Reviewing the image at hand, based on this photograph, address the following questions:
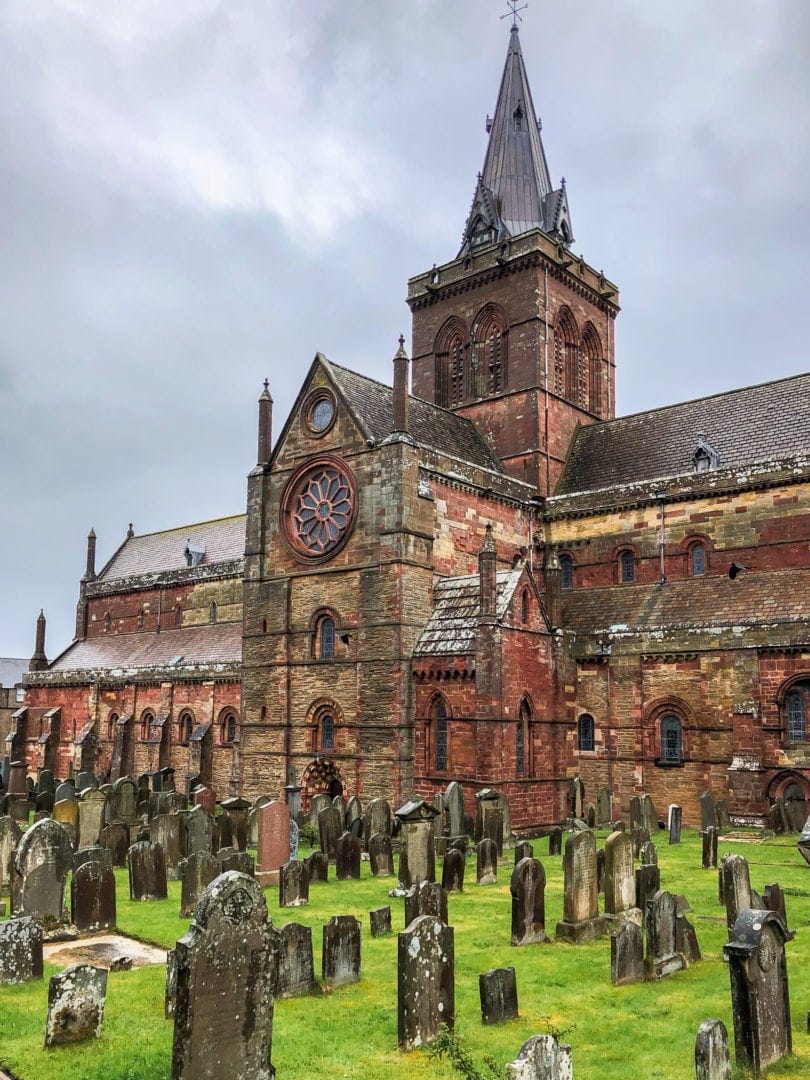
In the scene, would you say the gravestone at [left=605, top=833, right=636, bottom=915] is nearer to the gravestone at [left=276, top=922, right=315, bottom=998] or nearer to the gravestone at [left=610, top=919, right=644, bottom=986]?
the gravestone at [left=610, top=919, right=644, bottom=986]

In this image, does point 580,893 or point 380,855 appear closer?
Result: point 580,893

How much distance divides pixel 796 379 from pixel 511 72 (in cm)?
2039

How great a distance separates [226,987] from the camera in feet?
24.9

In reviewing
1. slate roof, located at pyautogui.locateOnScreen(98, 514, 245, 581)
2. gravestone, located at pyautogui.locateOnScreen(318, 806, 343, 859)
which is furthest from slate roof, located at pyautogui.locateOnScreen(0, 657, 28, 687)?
gravestone, located at pyautogui.locateOnScreen(318, 806, 343, 859)

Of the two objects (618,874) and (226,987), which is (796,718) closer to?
(618,874)

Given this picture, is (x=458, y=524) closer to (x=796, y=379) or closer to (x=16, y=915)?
(x=796, y=379)

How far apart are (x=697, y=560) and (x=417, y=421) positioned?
34.1ft

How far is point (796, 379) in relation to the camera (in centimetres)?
3259

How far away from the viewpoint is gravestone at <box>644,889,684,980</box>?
11375 millimetres

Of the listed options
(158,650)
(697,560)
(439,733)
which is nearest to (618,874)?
(439,733)

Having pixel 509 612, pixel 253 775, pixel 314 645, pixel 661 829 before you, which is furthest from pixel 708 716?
pixel 253 775

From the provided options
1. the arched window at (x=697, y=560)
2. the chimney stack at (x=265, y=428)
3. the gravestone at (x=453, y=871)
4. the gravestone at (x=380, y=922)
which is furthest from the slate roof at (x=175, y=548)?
the gravestone at (x=380, y=922)

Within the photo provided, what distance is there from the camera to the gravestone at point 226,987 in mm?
7375

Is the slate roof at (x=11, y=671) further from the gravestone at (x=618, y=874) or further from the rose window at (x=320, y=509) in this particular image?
the gravestone at (x=618, y=874)
